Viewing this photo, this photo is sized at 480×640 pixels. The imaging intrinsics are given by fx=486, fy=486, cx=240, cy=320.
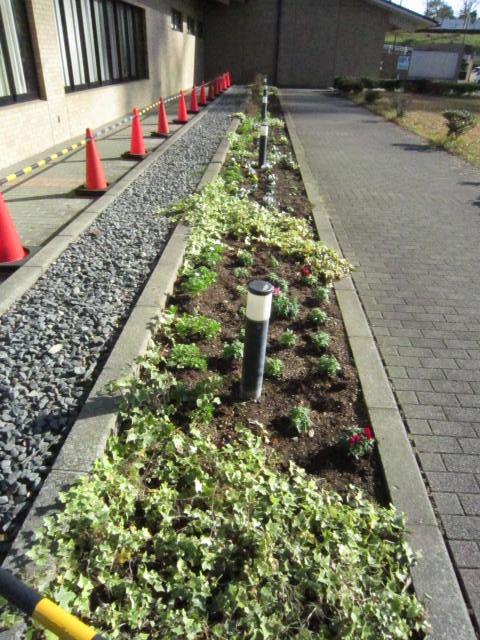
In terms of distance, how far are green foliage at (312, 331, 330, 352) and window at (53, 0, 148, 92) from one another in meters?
9.96

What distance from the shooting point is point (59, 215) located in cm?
603

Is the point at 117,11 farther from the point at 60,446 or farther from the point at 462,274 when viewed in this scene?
the point at 60,446

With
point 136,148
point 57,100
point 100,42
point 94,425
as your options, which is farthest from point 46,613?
point 100,42

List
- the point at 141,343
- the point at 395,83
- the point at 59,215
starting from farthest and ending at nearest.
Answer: the point at 395,83 < the point at 59,215 < the point at 141,343

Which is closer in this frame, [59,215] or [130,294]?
[130,294]

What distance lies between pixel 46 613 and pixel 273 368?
213cm

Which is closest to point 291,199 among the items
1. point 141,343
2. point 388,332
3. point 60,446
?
point 388,332

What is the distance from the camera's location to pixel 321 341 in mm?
3561

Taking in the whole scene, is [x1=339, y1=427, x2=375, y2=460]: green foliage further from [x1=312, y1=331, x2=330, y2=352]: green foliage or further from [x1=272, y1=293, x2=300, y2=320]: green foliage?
[x1=272, y1=293, x2=300, y2=320]: green foliage

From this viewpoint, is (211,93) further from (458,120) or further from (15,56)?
(15,56)

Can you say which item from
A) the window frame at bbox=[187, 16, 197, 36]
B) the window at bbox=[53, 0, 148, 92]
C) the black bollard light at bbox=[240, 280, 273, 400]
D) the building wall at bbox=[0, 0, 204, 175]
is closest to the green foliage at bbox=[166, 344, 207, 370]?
the black bollard light at bbox=[240, 280, 273, 400]

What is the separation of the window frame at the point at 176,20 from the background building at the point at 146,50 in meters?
0.04

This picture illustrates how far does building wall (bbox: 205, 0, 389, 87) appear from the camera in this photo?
90.1 feet

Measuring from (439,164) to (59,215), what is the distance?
7.99 meters
